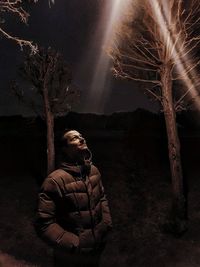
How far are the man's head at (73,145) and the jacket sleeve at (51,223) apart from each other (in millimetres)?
379

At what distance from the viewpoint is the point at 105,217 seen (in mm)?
4352

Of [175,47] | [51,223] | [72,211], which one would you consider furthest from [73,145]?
[175,47]

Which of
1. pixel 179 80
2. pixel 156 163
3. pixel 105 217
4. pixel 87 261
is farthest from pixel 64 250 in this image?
pixel 156 163

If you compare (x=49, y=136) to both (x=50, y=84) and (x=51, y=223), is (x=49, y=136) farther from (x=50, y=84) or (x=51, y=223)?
(x=51, y=223)

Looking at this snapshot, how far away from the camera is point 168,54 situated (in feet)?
38.1

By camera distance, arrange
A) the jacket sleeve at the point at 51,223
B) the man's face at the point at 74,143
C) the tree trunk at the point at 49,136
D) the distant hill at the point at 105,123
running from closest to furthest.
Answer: the jacket sleeve at the point at 51,223 < the man's face at the point at 74,143 < the tree trunk at the point at 49,136 < the distant hill at the point at 105,123

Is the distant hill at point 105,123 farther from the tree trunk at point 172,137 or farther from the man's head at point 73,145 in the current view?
the man's head at point 73,145

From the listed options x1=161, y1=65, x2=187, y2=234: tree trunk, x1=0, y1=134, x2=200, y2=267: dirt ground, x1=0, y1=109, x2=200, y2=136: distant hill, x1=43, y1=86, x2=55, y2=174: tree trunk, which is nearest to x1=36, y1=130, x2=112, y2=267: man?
x1=0, y1=134, x2=200, y2=267: dirt ground

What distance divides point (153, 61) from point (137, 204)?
5.66m

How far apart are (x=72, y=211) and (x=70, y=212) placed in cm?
2

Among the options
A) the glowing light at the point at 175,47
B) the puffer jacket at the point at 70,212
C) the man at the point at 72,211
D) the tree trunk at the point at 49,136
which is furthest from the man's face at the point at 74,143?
the tree trunk at the point at 49,136

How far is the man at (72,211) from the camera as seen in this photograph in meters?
3.94

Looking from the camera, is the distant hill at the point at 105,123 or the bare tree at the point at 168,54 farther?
the distant hill at the point at 105,123

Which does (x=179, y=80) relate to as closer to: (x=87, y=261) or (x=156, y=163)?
(x=156, y=163)
